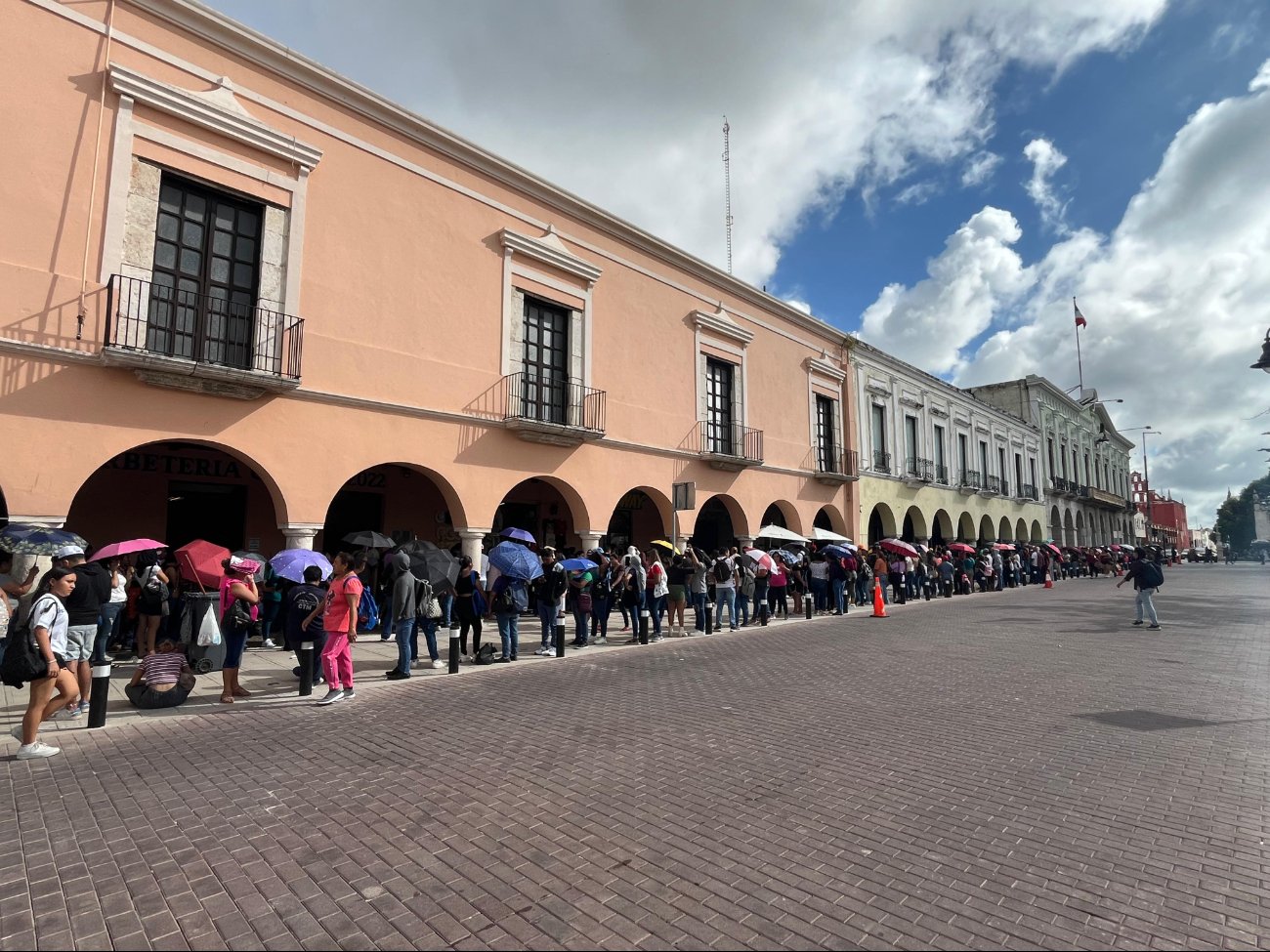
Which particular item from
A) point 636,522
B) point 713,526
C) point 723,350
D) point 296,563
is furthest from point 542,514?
point 296,563

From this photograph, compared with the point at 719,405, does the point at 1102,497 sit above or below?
above

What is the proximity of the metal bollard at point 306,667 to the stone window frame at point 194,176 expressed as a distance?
625 centimetres

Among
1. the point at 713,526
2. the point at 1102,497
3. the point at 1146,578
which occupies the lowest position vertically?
the point at 1146,578

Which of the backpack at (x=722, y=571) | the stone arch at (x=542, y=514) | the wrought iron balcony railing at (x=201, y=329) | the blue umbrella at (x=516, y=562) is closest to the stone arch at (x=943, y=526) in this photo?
the stone arch at (x=542, y=514)

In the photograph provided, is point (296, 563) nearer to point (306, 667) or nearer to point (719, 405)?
point (306, 667)

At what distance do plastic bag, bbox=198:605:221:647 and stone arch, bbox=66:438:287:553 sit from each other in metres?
3.21

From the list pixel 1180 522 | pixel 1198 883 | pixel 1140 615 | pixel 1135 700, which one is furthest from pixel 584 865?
pixel 1180 522

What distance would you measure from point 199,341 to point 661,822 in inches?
404

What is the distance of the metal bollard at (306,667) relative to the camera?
25.4 feet

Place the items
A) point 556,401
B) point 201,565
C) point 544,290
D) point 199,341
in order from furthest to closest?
point 556,401 < point 544,290 < point 199,341 < point 201,565

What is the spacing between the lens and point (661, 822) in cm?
425

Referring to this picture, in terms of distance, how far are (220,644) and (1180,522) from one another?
151999mm

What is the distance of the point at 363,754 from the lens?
5664 millimetres

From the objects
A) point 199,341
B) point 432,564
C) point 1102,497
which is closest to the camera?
point 432,564
